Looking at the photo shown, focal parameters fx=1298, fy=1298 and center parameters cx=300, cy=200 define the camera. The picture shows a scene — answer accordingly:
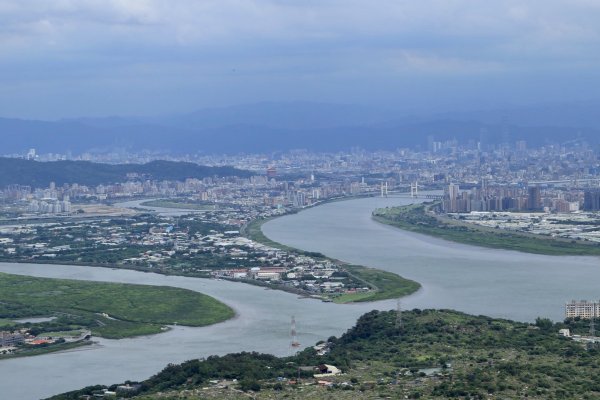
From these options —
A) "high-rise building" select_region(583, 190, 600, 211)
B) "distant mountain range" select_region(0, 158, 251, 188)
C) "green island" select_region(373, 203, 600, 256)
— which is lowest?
"green island" select_region(373, 203, 600, 256)

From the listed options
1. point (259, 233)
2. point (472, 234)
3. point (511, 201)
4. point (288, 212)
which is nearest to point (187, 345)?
point (472, 234)

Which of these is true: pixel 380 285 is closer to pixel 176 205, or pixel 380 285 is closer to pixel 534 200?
pixel 534 200

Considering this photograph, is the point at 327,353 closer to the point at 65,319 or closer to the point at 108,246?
the point at 65,319

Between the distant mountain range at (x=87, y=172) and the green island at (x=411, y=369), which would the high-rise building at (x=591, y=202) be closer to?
the distant mountain range at (x=87, y=172)

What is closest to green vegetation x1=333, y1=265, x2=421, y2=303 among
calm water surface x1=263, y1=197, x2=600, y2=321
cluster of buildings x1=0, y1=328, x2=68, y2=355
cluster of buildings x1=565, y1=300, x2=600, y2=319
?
calm water surface x1=263, y1=197, x2=600, y2=321

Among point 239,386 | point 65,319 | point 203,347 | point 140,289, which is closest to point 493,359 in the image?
point 239,386

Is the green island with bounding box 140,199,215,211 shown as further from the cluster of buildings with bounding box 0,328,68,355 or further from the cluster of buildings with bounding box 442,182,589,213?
the cluster of buildings with bounding box 0,328,68,355

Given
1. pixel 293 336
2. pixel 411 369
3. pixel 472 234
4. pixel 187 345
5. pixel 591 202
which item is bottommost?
pixel 187 345
